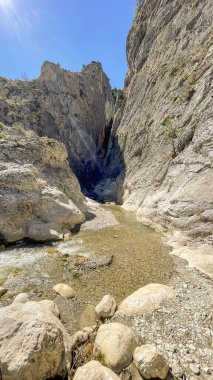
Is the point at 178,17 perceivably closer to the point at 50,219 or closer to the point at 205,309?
the point at 50,219

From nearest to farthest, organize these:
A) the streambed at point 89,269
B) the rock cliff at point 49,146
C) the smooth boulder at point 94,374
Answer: the smooth boulder at point 94,374 < the streambed at point 89,269 < the rock cliff at point 49,146

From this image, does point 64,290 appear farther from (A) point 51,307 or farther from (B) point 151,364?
(B) point 151,364

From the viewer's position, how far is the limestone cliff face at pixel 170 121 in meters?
19.8

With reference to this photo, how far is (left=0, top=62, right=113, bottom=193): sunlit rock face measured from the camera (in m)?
46.3

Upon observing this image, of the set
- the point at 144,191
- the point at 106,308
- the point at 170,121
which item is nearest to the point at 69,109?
the point at 170,121

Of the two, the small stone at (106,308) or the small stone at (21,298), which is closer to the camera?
the small stone at (106,308)

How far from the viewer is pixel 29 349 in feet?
20.0

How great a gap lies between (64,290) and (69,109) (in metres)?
56.8

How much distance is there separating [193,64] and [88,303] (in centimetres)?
3405

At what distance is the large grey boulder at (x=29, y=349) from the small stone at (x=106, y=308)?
3019 millimetres

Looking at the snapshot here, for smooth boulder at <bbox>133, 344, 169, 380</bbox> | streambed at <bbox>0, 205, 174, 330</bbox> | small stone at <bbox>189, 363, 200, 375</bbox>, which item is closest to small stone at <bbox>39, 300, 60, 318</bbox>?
streambed at <bbox>0, 205, 174, 330</bbox>

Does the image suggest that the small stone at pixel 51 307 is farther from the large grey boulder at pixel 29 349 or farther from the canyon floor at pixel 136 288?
the large grey boulder at pixel 29 349

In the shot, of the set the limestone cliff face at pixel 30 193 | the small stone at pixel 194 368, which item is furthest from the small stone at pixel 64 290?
the limestone cliff face at pixel 30 193

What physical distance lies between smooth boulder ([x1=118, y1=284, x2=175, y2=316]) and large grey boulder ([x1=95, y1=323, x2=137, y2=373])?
5.53 feet
